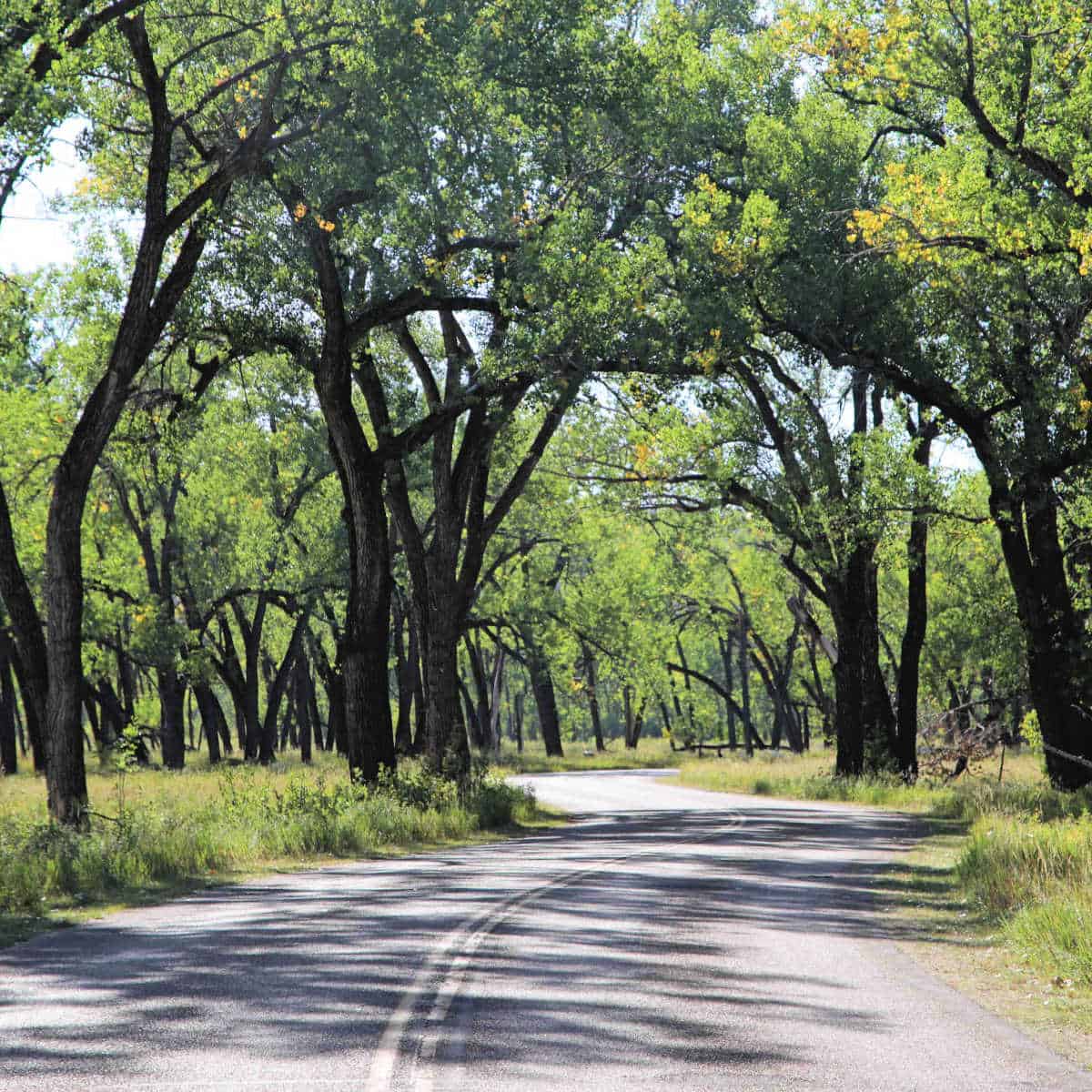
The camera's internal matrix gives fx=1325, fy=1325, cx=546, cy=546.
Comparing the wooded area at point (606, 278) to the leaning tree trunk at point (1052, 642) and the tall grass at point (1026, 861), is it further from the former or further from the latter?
the tall grass at point (1026, 861)

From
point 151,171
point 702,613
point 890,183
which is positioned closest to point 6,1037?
point 151,171

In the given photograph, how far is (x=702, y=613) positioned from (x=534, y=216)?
117ft

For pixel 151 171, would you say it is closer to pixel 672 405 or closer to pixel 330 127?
pixel 330 127

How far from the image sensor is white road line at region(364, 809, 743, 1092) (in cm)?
628

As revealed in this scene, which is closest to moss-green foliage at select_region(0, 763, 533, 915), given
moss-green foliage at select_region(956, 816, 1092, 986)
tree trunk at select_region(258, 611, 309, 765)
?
moss-green foliage at select_region(956, 816, 1092, 986)

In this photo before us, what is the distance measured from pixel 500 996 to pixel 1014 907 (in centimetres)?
628

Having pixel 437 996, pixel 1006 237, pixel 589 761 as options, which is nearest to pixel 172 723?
pixel 589 761

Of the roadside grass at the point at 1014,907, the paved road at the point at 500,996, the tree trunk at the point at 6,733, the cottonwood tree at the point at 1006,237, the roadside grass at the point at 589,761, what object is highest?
the cottonwood tree at the point at 1006,237

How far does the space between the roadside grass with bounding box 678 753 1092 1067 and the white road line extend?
3.49 meters

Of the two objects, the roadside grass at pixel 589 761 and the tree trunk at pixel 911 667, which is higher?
the tree trunk at pixel 911 667

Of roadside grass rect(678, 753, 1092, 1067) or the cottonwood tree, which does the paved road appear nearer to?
roadside grass rect(678, 753, 1092, 1067)

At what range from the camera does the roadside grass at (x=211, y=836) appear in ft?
43.8

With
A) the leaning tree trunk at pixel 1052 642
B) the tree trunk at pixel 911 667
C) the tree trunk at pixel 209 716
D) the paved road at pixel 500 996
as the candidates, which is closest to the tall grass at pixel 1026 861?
the leaning tree trunk at pixel 1052 642

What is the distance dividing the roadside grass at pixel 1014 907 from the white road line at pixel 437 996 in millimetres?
3488
